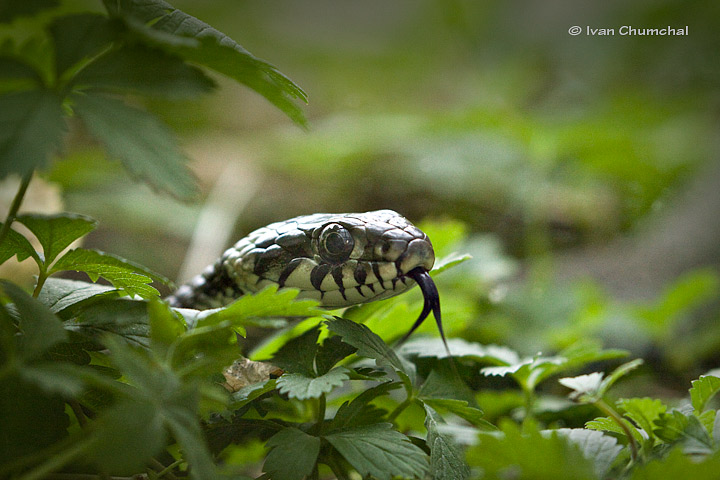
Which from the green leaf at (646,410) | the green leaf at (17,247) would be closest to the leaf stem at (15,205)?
the green leaf at (17,247)

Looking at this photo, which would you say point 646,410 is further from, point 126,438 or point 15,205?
point 15,205

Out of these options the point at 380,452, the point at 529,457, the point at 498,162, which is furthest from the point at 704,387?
the point at 498,162

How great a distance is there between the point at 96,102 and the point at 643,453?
3.12ft

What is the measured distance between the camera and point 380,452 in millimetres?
773

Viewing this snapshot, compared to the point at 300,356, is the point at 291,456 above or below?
below

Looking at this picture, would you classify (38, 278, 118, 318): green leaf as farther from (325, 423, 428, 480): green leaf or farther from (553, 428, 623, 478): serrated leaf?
(553, 428, 623, 478): serrated leaf

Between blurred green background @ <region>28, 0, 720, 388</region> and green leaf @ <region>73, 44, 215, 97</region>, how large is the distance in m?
0.76

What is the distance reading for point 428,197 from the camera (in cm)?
384

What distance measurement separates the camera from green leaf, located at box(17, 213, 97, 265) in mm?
771

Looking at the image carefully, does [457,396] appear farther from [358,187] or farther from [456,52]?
[456,52]

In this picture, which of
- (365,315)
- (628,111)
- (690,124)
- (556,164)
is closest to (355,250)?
(365,315)

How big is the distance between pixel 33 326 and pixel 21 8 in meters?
0.39

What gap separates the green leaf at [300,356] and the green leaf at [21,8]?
0.60m

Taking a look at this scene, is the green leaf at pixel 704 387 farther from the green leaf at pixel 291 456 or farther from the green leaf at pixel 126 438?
the green leaf at pixel 126 438
